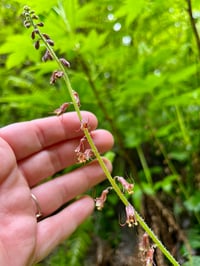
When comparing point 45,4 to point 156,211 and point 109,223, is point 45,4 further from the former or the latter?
point 109,223

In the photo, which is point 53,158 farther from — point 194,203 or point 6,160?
point 194,203

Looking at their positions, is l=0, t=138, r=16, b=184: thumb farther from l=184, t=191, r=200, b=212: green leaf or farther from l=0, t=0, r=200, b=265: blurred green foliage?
l=184, t=191, r=200, b=212: green leaf

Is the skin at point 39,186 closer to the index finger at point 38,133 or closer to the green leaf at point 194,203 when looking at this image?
the index finger at point 38,133

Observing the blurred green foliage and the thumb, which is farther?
the blurred green foliage

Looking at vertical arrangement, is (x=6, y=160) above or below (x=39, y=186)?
above

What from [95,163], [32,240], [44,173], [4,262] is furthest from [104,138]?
[4,262]

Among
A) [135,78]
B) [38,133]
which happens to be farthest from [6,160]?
[135,78]

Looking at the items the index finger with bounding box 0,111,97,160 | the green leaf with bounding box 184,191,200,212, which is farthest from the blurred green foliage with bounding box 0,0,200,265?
the index finger with bounding box 0,111,97,160
